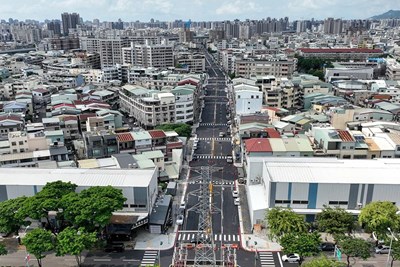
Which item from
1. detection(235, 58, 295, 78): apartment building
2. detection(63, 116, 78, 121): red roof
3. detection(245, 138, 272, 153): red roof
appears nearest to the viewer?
detection(245, 138, 272, 153): red roof

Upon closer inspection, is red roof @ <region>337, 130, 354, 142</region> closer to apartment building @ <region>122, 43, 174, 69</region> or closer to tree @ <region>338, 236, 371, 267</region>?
tree @ <region>338, 236, 371, 267</region>

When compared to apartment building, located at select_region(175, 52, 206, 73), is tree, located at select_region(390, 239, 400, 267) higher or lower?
lower

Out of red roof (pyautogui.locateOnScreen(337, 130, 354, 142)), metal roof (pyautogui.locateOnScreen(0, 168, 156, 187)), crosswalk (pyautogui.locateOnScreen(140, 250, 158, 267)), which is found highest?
red roof (pyautogui.locateOnScreen(337, 130, 354, 142))

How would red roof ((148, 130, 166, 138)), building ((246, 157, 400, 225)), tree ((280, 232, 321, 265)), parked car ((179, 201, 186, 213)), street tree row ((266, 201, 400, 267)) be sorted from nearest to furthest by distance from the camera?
1. tree ((280, 232, 321, 265))
2. street tree row ((266, 201, 400, 267))
3. building ((246, 157, 400, 225))
4. parked car ((179, 201, 186, 213))
5. red roof ((148, 130, 166, 138))

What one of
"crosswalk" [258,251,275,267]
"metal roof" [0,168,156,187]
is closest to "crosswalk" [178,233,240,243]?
"crosswalk" [258,251,275,267]

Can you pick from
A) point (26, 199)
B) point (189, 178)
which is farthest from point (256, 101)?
point (26, 199)

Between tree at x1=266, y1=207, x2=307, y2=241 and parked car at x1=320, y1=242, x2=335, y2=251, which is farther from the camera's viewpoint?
parked car at x1=320, y1=242, x2=335, y2=251

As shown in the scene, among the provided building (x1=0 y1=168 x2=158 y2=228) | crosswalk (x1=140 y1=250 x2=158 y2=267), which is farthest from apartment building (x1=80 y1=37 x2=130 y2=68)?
crosswalk (x1=140 y1=250 x2=158 y2=267)

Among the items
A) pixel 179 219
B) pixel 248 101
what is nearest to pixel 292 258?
pixel 179 219
